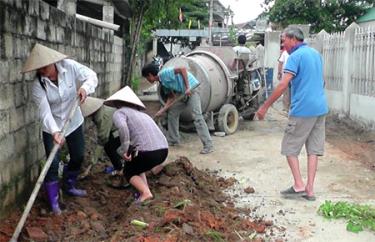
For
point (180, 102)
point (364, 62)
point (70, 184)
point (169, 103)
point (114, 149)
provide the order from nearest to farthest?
point (70, 184), point (114, 149), point (169, 103), point (180, 102), point (364, 62)

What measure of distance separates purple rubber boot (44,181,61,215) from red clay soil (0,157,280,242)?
7 centimetres

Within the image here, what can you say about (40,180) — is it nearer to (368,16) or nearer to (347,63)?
(347,63)

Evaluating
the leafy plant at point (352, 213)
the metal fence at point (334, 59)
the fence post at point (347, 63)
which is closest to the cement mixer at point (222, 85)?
the fence post at point (347, 63)

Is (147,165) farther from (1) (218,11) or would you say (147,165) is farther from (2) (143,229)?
(1) (218,11)

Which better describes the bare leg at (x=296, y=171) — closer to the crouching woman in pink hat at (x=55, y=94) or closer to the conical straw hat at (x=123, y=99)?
the conical straw hat at (x=123, y=99)

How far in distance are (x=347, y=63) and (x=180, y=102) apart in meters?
4.88

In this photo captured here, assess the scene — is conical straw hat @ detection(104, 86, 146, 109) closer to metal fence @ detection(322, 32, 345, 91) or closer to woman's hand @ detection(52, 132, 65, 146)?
woman's hand @ detection(52, 132, 65, 146)

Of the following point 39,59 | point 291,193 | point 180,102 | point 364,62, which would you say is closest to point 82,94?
point 39,59

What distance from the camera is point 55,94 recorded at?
4.47m

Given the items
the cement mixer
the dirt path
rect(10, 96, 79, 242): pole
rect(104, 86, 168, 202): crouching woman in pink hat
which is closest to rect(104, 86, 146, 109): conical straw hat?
rect(104, 86, 168, 202): crouching woman in pink hat

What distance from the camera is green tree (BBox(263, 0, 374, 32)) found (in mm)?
21188

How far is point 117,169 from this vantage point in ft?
19.5

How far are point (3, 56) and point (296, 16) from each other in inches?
756

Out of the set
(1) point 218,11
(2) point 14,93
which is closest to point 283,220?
(2) point 14,93
